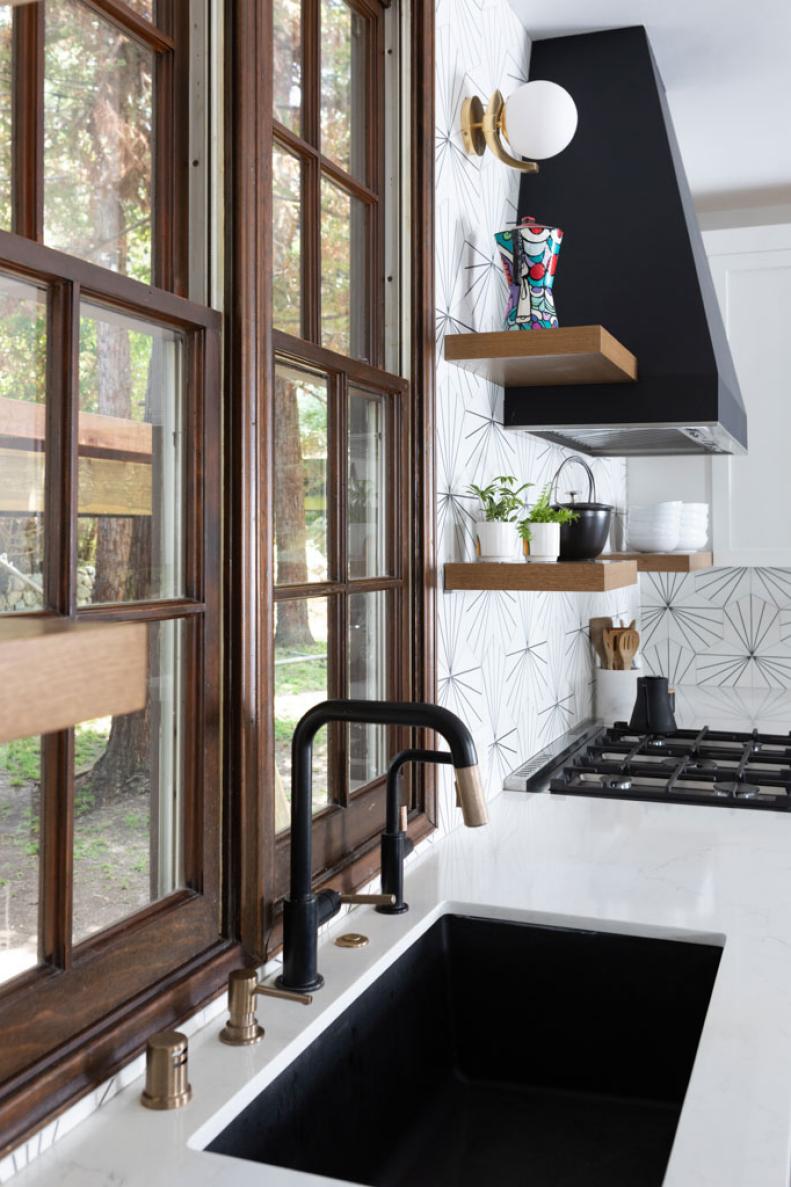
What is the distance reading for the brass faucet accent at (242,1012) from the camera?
42.4 inches

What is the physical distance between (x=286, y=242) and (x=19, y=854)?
83 centimetres

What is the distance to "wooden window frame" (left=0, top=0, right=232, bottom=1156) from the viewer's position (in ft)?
2.99

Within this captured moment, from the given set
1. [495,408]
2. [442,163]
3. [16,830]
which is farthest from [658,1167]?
[442,163]

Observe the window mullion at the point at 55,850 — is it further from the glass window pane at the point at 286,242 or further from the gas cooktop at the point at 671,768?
the gas cooktop at the point at 671,768

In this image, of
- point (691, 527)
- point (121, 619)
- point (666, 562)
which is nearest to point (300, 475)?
point (121, 619)

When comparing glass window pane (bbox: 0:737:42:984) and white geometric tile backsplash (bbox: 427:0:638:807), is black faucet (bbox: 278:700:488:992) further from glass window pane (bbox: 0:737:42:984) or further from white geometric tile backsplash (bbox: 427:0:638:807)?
white geometric tile backsplash (bbox: 427:0:638:807)

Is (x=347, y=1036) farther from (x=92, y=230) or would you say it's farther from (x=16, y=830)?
(x=92, y=230)

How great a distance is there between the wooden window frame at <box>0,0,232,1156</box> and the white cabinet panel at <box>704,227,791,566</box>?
2.44 meters

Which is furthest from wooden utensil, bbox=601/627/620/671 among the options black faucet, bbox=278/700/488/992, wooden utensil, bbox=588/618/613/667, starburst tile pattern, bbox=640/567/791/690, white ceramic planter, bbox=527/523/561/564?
black faucet, bbox=278/700/488/992

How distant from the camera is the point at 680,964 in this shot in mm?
1395

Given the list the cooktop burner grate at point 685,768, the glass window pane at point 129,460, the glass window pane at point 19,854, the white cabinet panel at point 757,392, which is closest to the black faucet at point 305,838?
the glass window pane at point 129,460

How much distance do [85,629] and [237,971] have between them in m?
0.86

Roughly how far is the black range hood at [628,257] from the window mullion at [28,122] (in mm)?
1421

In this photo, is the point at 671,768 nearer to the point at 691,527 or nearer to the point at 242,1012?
the point at 691,527
